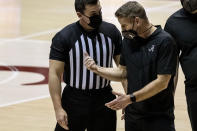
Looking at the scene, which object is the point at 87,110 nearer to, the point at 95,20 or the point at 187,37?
the point at 95,20

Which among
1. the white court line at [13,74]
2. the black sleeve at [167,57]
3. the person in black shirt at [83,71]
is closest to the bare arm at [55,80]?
the person in black shirt at [83,71]

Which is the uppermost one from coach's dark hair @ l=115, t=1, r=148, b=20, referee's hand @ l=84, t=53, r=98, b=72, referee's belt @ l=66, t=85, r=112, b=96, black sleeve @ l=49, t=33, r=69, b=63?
coach's dark hair @ l=115, t=1, r=148, b=20

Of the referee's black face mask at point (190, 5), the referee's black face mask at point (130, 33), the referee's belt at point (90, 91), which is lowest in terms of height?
the referee's belt at point (90, 91)

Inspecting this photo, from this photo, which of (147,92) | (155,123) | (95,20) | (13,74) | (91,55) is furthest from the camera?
(13,74)

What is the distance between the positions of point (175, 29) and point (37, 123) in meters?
3.16

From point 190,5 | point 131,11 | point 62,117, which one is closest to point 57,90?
point 62,117

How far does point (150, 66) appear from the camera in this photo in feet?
14.5

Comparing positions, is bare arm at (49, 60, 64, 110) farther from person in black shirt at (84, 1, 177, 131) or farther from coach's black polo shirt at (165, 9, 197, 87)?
coach's black polo shirt at (165, 9, 197, 87)

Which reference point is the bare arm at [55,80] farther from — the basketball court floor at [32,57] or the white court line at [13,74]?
the white court line at [13,74]

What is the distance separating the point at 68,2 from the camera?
17.3m

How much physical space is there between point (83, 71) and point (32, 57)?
5.97 metres

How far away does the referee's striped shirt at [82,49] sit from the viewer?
481 centimetres

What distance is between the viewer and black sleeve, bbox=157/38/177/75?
4.32m

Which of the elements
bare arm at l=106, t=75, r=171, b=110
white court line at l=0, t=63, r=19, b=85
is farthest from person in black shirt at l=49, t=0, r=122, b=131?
white court line at l=0, t=63, r=19, b=85
